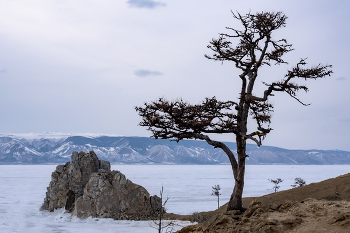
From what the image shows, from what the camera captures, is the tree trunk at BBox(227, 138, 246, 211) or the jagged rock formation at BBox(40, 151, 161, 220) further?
the jagged rock formation at BBox(40, 151, 161, 220)

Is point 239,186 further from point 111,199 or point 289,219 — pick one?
point 111,199

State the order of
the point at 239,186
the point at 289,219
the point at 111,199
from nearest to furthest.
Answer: the point at 289,219 < the point at 239,186 < the point at 111,199

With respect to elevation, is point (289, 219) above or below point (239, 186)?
below

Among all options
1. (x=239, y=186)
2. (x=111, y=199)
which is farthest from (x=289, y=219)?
(x=111, y=199)

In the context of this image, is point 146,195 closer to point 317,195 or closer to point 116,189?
point 116,189

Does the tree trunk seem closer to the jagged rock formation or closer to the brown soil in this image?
the brown soil

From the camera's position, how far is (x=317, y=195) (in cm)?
2069

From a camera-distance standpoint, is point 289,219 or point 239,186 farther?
point 239,186

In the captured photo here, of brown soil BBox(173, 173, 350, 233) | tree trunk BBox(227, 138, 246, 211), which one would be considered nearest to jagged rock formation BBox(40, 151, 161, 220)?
tree trunk BBox(227, 138, 246, 211)

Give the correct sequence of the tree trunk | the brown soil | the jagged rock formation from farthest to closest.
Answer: the jagged rock formation < the tree trunk < the brown soil

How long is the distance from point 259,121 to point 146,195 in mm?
14403

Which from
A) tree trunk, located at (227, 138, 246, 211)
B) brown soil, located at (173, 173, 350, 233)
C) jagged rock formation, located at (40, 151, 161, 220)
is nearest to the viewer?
brown soil, located at (173, 173, 350, 233)

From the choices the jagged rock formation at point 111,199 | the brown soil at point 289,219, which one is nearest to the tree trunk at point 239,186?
the brown soil at point 289,219

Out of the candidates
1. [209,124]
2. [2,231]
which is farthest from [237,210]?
[2,231]
